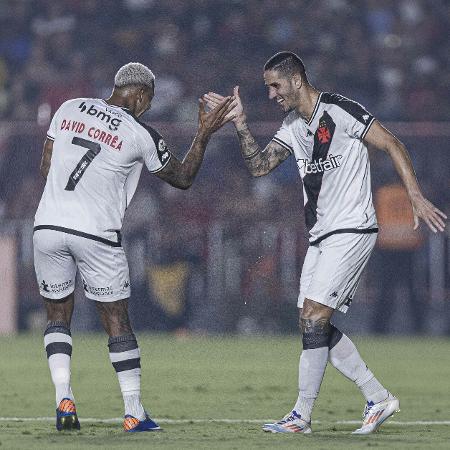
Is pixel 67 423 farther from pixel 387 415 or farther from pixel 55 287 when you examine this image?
pixel 387 415

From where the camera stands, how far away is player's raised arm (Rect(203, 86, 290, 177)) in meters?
7.77

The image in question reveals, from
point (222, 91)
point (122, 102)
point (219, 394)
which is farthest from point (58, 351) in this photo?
point (222, 91)

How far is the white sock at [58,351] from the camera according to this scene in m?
7.23

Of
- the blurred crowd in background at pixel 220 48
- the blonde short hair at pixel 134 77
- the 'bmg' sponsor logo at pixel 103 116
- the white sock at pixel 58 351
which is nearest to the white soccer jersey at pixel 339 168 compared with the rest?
the blonde short hair at pixel 134 77

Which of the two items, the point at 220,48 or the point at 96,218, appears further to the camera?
the point at 220,48

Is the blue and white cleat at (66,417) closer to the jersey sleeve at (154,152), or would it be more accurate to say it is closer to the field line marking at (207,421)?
the field line marking at (207,421)

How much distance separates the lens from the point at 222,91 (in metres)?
18.1

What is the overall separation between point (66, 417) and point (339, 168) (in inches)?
80.4

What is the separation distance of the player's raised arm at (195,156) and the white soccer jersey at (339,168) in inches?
20.5

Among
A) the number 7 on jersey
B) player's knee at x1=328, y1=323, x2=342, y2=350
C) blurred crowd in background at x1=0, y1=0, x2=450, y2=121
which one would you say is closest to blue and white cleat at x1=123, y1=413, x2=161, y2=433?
→ player's knee at x1=328, y1=323, x2=342, y2=350

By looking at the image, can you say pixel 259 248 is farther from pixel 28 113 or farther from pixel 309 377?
pixel 309 377

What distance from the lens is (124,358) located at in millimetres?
7258

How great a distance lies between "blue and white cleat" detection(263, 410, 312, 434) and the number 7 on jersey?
5.57ft

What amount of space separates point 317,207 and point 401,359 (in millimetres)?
6036
